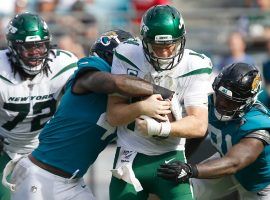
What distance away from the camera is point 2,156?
6652mm

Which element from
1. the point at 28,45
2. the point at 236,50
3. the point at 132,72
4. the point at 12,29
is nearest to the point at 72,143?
the point at 132,72

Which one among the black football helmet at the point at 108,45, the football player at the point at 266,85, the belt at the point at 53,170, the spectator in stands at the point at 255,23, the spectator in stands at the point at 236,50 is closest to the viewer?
the belt at the point at 53,170

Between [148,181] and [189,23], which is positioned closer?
[148,181]

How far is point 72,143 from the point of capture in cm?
550

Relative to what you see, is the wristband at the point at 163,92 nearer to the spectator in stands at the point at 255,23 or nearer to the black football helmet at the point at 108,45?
the black football helmet at the point at 108,45

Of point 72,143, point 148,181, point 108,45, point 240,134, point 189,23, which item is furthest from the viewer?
point 189,23

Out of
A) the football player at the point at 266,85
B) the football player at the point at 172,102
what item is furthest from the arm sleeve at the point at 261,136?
the football player at the point at 266,85

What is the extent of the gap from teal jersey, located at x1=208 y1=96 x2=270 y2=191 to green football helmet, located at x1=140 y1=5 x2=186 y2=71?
667 mm

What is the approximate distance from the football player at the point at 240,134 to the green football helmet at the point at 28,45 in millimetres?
1332

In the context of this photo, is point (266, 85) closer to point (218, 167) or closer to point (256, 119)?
→ point (256, 119)

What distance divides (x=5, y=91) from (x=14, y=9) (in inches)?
177

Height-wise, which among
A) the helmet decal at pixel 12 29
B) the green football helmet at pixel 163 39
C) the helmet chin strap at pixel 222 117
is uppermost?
the green football helmet at pixel 163 39

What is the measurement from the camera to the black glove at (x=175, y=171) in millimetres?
5070

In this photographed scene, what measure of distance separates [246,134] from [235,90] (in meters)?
0.28
